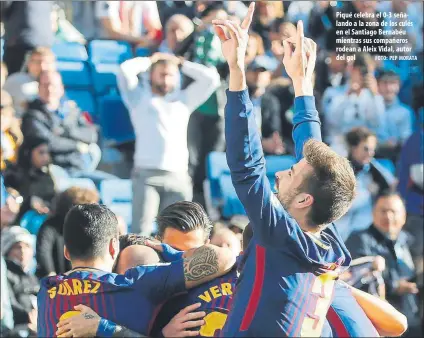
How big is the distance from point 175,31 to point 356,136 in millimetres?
1897

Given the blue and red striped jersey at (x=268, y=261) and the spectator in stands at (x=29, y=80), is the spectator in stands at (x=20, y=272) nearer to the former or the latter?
the spectator in stands at (x=29, y=80)

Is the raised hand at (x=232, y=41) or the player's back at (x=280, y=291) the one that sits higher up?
the raised hand at (x=232, y=41)

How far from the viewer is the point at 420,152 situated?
9375 mm

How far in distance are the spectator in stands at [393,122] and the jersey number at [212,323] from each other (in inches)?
228

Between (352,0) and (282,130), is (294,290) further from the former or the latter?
(352,0)

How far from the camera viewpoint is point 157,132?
28.2ft

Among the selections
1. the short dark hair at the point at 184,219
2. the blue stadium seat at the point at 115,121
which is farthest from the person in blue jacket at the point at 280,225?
the blue stadium seat at the point at 115,121

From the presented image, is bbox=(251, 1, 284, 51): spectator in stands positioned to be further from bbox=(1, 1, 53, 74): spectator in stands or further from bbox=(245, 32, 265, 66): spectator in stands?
bbox=(1, 1, 53, 74): spectator in stands

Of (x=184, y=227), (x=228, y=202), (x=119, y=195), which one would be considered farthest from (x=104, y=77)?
(x=184, y=227)

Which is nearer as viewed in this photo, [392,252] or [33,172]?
[392,252]

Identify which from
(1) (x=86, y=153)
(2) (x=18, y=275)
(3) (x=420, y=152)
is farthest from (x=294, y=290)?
(3) (x=420, y=152)

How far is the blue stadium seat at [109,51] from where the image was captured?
32.3 feet

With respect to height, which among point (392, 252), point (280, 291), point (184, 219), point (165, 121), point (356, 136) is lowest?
point (392, 252)

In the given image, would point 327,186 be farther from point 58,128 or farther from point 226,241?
point 58,128
